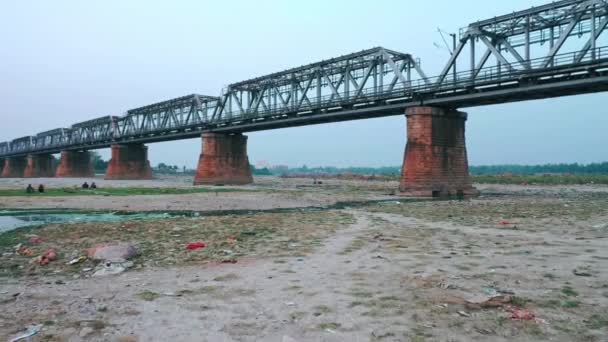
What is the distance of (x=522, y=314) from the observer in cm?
495

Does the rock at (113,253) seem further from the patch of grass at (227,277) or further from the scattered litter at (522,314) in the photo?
the scattered litter at (522,314)

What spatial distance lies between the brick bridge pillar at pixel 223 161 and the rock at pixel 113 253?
46.1m

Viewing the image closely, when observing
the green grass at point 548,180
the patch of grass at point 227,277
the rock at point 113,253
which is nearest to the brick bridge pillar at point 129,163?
the green grass at point 548,180

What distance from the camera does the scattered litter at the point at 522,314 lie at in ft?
15.9

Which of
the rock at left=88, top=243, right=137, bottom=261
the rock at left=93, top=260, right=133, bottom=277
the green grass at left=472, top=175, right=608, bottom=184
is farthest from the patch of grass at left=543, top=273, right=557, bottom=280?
the green grass at left=472, top=175, right=608, bottom=184

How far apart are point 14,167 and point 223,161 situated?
108 metres

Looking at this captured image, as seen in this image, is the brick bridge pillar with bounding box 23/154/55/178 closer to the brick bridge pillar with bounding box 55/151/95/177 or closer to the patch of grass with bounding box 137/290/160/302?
the brick bridge pillar with bounding box 55/151/95/177

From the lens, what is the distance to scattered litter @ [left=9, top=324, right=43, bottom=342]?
14.6 feet

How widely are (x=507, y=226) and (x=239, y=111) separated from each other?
5040cm

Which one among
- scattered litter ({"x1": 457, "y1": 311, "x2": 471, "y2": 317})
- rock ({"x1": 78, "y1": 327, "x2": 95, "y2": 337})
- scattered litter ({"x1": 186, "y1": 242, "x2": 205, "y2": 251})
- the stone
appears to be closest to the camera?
rock ({"x1": 78, "y1": 327, "x2": 95, "y2": 337})

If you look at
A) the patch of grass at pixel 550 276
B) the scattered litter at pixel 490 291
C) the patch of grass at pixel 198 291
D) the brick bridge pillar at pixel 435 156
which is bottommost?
the patch of grass at pixel 198 291

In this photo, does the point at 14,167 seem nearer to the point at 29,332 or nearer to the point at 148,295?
the point at 148,295

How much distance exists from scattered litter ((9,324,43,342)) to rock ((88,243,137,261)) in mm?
3926

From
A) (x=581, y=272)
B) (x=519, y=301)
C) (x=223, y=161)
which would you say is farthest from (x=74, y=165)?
(x=519, y=301)
